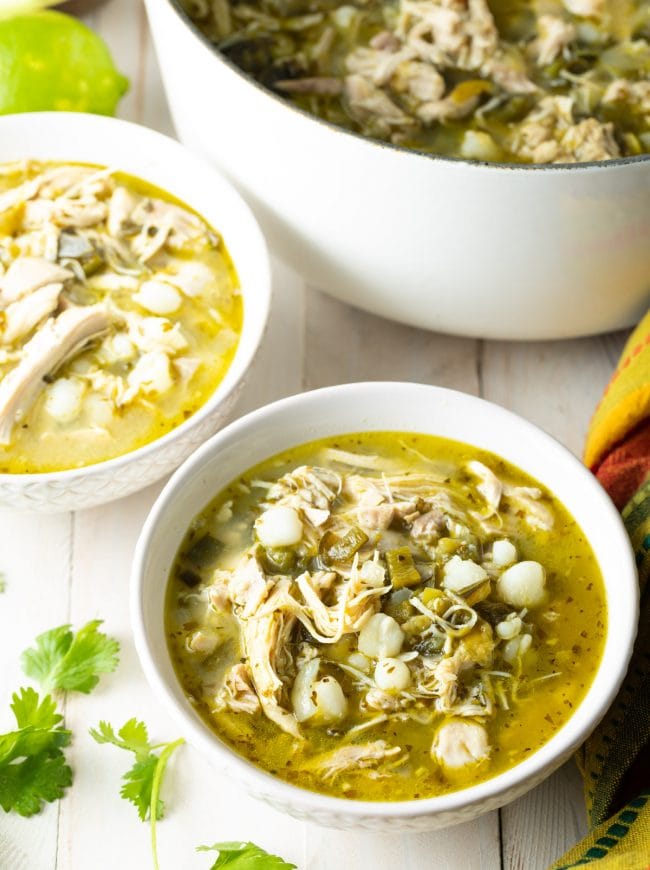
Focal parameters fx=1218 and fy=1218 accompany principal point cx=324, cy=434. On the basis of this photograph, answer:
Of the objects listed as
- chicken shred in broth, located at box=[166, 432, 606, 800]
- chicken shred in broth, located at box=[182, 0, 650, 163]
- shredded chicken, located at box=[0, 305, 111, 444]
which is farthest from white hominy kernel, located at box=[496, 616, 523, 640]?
chicken shred in broth, located at box=[182, 0, 650, 163]

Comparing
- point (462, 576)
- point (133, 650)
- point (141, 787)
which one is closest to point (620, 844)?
point (462, 576)

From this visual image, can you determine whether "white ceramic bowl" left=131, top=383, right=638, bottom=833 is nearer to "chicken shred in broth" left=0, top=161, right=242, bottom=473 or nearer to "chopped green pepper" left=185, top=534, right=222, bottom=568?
"chopped green pepper" left=185, top=534, right=222, bottom=568

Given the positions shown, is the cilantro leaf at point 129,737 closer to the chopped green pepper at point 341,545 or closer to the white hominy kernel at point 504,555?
the chopped green pepper at point 341,545

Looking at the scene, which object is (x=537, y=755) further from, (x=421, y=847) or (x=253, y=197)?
(x=253, y=197)

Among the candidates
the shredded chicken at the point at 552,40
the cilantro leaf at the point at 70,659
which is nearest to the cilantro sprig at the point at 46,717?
the cilantro leaf at the point at 70,659

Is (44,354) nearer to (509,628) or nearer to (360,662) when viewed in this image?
(360,662)

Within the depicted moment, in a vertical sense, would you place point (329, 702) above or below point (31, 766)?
above

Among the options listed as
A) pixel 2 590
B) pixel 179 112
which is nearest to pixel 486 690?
pixel 2 590
